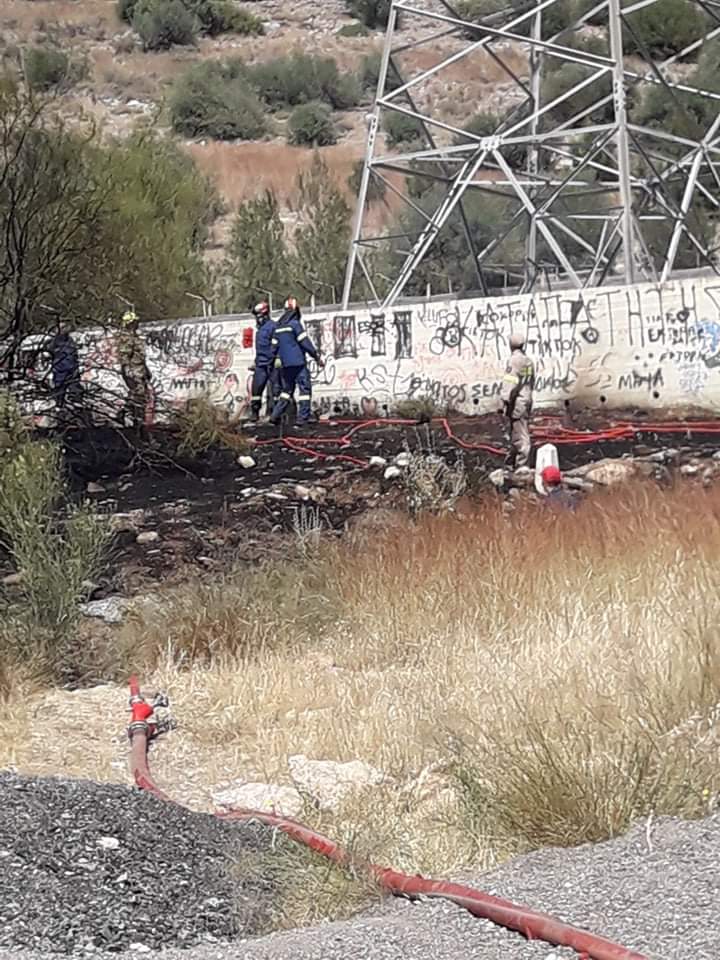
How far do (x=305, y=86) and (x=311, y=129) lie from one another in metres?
6.87

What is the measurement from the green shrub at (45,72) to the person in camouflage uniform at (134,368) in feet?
10.3

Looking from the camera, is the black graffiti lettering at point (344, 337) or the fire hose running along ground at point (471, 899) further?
the black graffiti lettering at point (344, 337)

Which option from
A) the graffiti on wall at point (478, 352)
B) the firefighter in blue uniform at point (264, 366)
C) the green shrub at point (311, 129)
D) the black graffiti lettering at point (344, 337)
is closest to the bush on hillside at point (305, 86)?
the green shrub at point (311, 129)

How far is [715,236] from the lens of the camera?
3575 centimetres

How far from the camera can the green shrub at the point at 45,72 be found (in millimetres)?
18769

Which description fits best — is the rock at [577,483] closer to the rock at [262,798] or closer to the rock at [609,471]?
the rock at [609,471]

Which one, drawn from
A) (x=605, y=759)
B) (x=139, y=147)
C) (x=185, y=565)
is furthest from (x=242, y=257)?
(x=605, y=759)

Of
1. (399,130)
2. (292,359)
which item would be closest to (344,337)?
(292,359)

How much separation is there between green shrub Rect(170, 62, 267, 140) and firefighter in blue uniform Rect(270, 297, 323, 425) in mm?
41059

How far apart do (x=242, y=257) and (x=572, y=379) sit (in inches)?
546

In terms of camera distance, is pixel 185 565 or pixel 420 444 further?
pixel 420 444

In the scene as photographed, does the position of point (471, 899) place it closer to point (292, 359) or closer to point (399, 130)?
point (292, 359)

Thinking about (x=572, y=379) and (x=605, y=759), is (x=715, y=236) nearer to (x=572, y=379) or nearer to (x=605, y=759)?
(x=572, y=379)

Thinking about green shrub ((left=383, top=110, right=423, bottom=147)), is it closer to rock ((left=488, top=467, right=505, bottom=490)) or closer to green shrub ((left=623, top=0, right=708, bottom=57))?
green shrub ((left=623, top=0, right=708, bottom=57))
